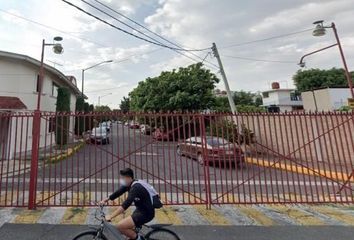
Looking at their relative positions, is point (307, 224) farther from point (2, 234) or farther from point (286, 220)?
point (2, 234)

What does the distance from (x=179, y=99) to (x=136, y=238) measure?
21315 millimetres

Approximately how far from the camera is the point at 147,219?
395 cm

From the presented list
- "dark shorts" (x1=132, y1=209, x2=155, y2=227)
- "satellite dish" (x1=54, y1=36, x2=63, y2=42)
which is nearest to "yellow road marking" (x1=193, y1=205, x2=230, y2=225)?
"dark shorts" (x1=132, y1=209, x2=155, y2=227)

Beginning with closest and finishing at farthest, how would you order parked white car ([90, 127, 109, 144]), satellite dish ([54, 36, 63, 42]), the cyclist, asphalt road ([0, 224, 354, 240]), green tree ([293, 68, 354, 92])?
the cyclist
asphalt road ([0, 224, 354, 240])
parked white car ([90, 127, 109, 144])
satellite dish ([54, 36, 63, 42])
green tree ([293, 68, 354, 92])

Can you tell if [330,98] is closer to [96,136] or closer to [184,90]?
[184,90]

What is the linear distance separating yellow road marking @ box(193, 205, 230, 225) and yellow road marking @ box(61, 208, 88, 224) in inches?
103

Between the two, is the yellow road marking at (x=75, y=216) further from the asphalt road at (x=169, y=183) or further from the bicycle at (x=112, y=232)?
the bicycle at (x=112, y=232)

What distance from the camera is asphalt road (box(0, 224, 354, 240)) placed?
16.8ft

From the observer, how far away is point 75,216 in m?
6.22

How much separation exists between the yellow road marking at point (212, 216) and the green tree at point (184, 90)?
18.4 meters

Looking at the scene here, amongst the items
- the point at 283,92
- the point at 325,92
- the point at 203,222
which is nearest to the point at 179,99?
the point at 325,92

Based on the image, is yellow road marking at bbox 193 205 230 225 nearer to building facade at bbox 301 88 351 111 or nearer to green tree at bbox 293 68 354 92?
building facade at bbox 301 88 351 111

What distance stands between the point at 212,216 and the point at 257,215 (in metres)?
1.06

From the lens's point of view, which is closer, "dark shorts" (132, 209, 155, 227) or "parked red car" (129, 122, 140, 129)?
"dark shorts" (132, 209, 155, 227)
